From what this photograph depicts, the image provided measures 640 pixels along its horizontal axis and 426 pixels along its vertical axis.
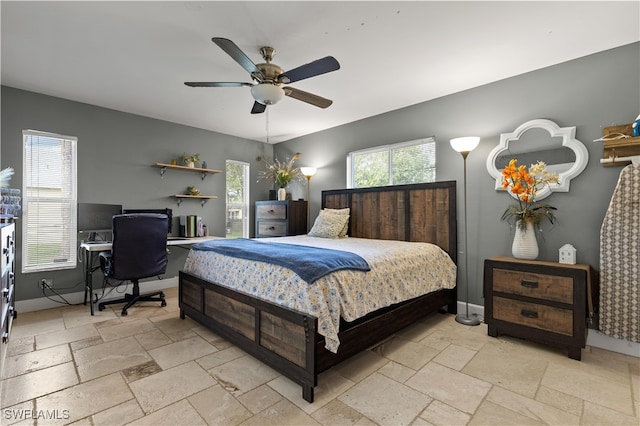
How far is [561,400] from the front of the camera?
1.81 m

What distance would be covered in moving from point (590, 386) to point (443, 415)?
1.13 meters

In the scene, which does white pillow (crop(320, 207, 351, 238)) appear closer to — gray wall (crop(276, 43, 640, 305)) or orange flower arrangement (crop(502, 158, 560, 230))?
gray wall (crop(276, 43, 640, 305))

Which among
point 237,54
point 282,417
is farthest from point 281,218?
point 282,417

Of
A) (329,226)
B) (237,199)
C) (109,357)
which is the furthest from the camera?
(237,199)

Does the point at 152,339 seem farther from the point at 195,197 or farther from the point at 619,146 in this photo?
Answer: the point at 619,146

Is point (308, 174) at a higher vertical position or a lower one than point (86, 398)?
higher

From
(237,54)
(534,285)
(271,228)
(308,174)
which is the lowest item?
(534,285)

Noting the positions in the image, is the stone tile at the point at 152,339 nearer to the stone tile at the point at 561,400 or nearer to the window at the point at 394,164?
the stone tile at the point at 561,400

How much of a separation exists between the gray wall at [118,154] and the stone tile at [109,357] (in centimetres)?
179

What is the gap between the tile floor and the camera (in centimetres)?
166

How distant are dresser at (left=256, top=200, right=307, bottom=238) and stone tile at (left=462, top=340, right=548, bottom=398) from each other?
3.11 m

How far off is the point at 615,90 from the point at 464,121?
1221mm

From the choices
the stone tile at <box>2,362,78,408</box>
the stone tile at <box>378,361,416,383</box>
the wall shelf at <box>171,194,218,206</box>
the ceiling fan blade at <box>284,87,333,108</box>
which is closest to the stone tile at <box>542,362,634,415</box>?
the stone tile at <box>378,361,416,383</box>

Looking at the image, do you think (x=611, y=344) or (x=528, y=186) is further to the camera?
(x=528, y=186)
